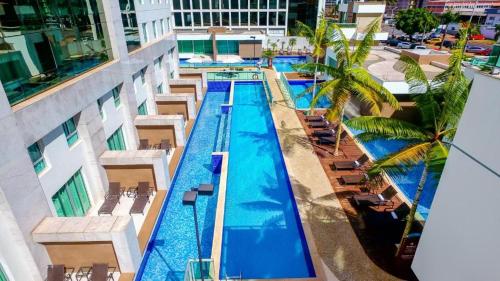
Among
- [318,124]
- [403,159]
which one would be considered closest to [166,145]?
[318,124]

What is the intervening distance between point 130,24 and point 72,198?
12068 millimetres

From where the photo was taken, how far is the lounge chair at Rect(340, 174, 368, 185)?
14.9m

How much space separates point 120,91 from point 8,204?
987 centimetres

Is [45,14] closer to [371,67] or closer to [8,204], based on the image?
[8,204]

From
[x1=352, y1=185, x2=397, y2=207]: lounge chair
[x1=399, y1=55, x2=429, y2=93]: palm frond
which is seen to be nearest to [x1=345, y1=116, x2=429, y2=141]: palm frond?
[x1=399, y1=55, x2=429, y2=93]: palm frond

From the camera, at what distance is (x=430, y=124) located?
8.51 meters

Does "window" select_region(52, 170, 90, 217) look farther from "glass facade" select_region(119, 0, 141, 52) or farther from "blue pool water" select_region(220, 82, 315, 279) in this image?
"glass facade" select_region(119, 0, 141, 52)

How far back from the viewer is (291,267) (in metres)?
11.3

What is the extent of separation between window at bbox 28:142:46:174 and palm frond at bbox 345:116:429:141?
1103cm

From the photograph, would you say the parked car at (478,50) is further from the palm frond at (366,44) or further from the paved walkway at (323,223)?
the palm frond at (366,44)

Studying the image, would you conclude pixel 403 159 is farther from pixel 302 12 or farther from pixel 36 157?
pixel 302 12

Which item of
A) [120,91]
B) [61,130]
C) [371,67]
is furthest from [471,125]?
[371,67]

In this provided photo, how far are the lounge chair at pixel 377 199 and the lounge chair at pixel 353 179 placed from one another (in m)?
1.31

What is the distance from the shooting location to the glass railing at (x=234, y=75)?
107 feet
